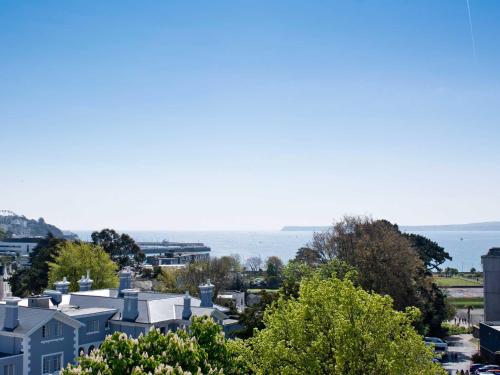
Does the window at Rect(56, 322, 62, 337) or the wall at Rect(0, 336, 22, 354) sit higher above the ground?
the window at Rect(56, 322, 62, 337)

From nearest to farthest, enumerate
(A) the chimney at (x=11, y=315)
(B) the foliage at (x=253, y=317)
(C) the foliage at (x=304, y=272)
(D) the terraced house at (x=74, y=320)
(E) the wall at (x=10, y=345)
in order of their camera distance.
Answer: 1. (E) the wall at (x=10, y=345)
2. (D) the terraced house at (x=74, y=320)
3. (A) the chimney at (x=11, y=315)
4. (B) the foliage at (x=253, y=317)
5. (C) the foliage at (x=304, y=272)

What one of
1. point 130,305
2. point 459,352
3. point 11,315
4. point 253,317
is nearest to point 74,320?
point 11,315

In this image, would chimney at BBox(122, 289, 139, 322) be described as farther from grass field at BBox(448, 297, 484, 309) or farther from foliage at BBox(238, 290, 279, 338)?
grass field at BBox(448, 297, 484, 309)

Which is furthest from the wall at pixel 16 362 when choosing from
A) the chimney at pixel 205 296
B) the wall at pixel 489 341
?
the wall at pixel 489 341

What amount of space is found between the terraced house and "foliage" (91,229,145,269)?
3750 cm

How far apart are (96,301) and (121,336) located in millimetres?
23507

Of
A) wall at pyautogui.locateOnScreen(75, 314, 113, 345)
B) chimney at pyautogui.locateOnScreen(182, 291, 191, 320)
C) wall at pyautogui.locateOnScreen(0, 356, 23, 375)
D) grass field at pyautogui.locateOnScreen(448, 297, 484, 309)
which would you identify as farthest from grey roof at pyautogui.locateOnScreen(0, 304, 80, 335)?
grass field at pyautogui.locateOnScreen(448, 297, 484, 309)

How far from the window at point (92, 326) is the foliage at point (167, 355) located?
15895mm

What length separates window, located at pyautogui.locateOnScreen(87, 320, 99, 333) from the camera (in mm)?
38594

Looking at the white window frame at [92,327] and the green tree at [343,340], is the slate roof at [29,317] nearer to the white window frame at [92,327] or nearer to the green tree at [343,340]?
the white window frame at [92,327]

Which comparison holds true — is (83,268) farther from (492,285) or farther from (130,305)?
(492,285)

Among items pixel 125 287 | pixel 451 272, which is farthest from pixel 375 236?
pixel 451 272

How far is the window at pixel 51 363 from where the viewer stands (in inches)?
1359

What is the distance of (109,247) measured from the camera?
8494 cm
